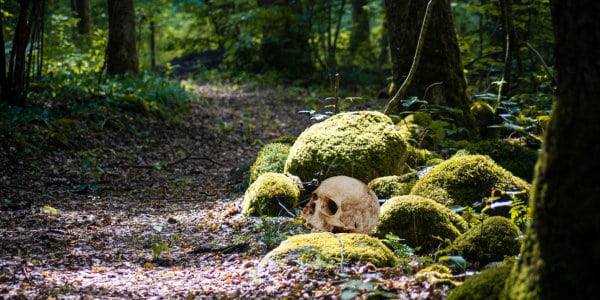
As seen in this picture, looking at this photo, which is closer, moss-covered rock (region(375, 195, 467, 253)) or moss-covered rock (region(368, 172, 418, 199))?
moss-covered rock (region(375, 195, 467, 253))

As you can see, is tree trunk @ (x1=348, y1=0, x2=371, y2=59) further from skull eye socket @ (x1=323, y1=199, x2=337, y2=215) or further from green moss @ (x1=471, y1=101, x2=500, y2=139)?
skull eye socket @ (x1=323, y1=199, x2=337, y2=215)

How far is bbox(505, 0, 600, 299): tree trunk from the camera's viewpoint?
2.09 meters

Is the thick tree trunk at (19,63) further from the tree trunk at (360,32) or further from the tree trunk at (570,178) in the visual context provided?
the tree trunk at (360,32)

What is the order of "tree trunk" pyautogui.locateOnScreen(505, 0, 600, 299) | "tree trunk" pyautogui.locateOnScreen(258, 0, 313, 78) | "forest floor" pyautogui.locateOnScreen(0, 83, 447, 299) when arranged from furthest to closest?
"tree trunk" pyautogui.locateOnScreen(258, 0, 313, 78) → "forest floor" pyautogui.locateOnScreen(0, 83, 447, 299) → "tree trunk" pyautogui.locateOnScreen(505, 0, 600, 299)

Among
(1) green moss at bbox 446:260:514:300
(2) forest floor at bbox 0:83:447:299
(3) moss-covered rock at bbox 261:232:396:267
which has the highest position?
(1) green moss at bbox 446:260:514:300

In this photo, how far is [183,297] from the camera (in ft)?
11.9

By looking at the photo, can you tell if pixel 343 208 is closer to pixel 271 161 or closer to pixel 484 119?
pixel 271 161

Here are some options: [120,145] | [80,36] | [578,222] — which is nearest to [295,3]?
[80,36]

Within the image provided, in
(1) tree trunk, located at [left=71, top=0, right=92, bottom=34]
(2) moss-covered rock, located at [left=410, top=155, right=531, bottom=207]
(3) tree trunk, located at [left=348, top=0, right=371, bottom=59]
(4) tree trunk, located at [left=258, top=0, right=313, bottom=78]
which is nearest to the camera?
(2) moss-covered rock, located at [left=410, top=155, right=531, bottom=207]

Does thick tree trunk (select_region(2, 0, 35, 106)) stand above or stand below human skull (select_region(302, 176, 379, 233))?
above

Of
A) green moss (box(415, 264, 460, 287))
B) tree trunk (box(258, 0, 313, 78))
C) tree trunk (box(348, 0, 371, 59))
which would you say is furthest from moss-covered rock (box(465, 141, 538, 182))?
tree trunk (box(348, 0, 371, 59))

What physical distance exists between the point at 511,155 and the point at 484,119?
178 centimetres

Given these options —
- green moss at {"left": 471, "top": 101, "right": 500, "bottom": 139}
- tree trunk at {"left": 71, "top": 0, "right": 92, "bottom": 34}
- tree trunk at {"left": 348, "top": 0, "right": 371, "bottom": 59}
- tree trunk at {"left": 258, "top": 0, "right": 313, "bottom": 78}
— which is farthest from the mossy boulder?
tree trunk at {"left": 71, "top": 0, "right": 92, "bottom": 34}

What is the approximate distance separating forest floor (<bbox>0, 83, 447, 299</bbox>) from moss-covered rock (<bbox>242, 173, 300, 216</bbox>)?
0.18 metres
